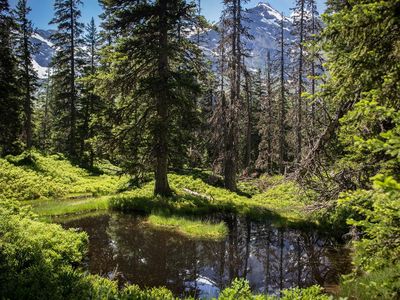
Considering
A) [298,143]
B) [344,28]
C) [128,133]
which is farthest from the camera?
[298,143]

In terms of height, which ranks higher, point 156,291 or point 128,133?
point 128,133

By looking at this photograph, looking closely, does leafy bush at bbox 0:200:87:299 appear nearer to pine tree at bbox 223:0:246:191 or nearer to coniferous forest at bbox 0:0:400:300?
coniferous forest at bbox 0:0:400:300

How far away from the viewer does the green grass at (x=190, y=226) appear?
12.4 m

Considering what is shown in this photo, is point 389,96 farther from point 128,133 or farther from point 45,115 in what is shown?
point 45,115

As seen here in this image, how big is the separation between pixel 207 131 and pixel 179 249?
50.2 ft

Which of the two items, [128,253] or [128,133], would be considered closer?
[128,253]

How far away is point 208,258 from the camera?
33.7 ft

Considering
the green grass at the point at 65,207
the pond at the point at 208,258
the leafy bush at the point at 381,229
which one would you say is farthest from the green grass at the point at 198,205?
the leafy bush at the point at 381,229

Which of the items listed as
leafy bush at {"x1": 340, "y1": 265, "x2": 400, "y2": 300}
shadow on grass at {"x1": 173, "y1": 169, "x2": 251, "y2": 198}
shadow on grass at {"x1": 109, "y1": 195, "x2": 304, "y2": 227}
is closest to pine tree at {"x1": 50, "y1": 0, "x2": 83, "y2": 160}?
shadow on grass at {"x1": 173, "y1": 169, "x2": 251, "y2": 198}

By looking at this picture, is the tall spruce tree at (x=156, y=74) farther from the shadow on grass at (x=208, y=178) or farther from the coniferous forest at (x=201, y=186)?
the shadow on grass at (x=208, y=178)

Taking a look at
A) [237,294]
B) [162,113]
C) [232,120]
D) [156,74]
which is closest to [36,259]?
[237,294]

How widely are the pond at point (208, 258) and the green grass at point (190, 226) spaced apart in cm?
35

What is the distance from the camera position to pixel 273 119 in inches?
1670

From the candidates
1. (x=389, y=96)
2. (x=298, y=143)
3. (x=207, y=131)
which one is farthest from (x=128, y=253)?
(x=298, y=143)
